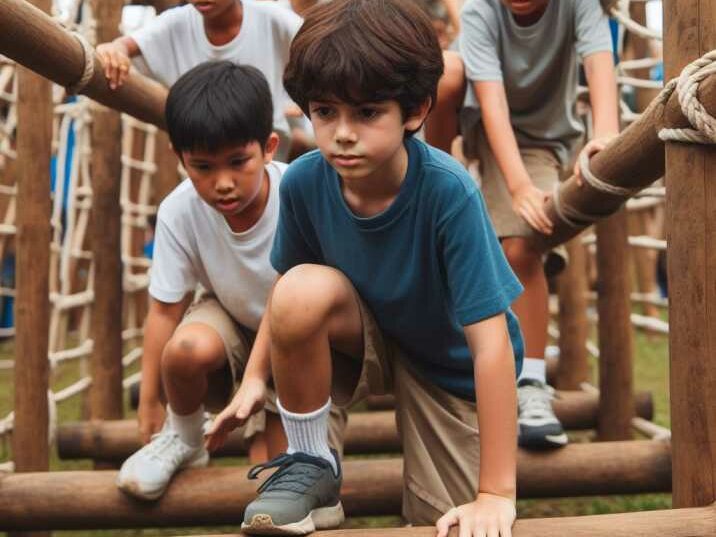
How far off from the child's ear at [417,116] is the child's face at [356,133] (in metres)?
0.05

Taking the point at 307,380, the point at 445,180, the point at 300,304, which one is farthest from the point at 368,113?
the point at 307,380

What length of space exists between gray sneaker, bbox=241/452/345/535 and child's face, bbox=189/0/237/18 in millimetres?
1186

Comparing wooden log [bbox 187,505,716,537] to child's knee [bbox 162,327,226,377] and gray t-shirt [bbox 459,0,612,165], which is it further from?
gray t-shirt [bbox 459,0,612,165]

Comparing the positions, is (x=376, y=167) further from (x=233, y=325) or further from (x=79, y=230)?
(x=79, y=230)

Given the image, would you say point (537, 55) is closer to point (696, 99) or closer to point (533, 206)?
point (533, 206)

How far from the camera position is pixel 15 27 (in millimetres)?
1475

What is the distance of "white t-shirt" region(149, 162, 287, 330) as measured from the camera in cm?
203

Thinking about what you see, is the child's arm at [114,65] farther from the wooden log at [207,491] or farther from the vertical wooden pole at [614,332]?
the vertical wooden pole at [614,332]

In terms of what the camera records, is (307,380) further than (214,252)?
No

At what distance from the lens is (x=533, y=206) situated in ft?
7.20

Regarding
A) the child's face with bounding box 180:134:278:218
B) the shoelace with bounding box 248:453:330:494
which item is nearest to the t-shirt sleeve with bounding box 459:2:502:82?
the child's face with bounding box 180:134:278:218

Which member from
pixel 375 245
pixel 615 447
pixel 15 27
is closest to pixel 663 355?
pixel 615 447

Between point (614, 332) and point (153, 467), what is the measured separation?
1192 millimetres

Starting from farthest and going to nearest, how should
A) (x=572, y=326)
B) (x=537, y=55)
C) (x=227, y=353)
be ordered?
1. (x=572, y=326)
2. (x=537, y=55)
3. (x=227, y=353)
